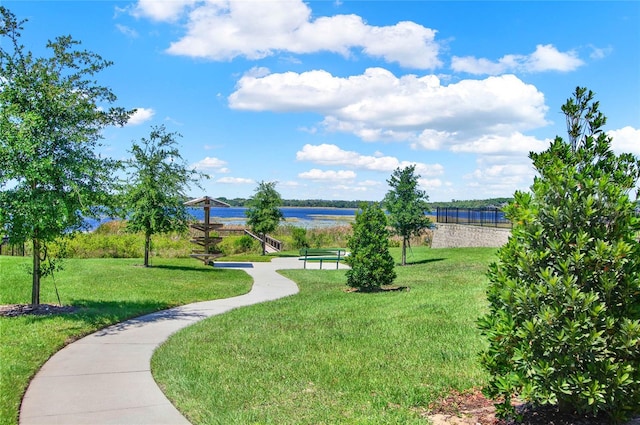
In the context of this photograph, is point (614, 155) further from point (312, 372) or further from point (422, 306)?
point (422, 306)

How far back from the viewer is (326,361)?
22.5 ft

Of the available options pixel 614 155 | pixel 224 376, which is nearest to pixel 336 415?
pixel 224 376

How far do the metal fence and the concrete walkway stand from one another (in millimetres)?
24693

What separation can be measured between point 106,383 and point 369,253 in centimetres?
945

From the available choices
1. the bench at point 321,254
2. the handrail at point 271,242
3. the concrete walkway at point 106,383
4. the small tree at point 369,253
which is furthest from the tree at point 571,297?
the handrail at point 271,242

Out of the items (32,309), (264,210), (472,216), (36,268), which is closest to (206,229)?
(264,210)

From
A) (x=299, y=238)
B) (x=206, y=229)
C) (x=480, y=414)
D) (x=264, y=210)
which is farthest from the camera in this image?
(x=299, y=238)

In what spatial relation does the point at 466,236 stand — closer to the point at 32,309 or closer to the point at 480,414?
the point at 32,309

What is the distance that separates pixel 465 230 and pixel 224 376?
85.6ft

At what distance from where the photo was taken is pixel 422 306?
1063 centimetres

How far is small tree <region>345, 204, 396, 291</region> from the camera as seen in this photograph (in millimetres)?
14438

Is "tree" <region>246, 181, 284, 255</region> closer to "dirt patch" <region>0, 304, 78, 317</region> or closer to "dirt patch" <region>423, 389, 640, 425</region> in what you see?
"dirt patch" <region>0, 304, 78, 317</region>

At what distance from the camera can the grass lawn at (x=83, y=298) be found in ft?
21.7

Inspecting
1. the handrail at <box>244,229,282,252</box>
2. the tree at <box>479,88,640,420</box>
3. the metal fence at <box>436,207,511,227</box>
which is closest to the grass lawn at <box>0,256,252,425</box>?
the tree at <box>479,88,640,420</box>
